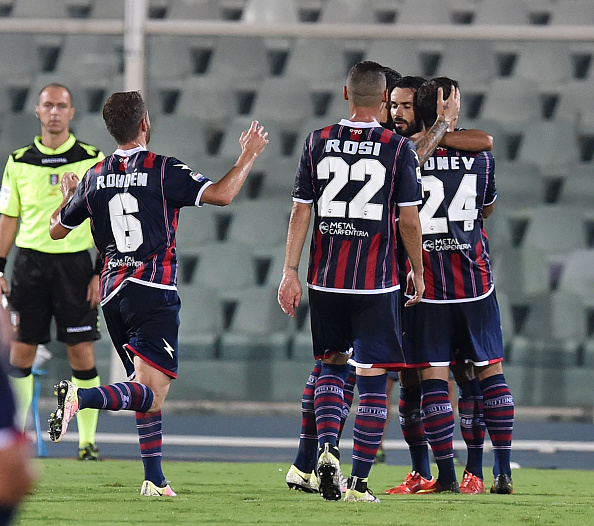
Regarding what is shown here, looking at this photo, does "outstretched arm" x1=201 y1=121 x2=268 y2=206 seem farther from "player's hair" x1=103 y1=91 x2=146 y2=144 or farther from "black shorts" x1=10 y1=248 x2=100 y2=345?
"black shorts" x1=10 y1=248 x2=100 y2=345

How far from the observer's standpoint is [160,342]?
471 cm

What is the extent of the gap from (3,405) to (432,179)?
376 cm

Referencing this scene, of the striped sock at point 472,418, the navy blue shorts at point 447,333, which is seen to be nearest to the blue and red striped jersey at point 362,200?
the navy blue shorts at point 447,333

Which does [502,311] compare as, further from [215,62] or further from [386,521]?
[386,521]

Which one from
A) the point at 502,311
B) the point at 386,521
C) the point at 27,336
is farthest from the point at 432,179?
the point at 502,311

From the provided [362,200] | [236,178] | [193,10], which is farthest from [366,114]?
[193,10]

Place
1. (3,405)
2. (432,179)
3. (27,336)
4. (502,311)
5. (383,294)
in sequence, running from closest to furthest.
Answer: (3,405)
(383,294)
(432,179)
(27,336)
(502,311)

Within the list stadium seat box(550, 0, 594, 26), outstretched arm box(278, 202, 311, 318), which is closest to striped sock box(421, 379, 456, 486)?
outstretched arm box(278, 202, 311, 318)

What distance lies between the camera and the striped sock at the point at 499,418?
5.24m

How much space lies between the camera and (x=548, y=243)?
10234 millimetres

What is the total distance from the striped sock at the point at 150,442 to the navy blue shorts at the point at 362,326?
31.5 inches

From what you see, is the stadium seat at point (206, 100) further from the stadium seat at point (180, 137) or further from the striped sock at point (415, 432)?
the striped sock at point (415, 432)

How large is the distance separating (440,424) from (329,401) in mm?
712

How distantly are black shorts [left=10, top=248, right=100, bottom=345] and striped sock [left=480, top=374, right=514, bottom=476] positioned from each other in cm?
272
